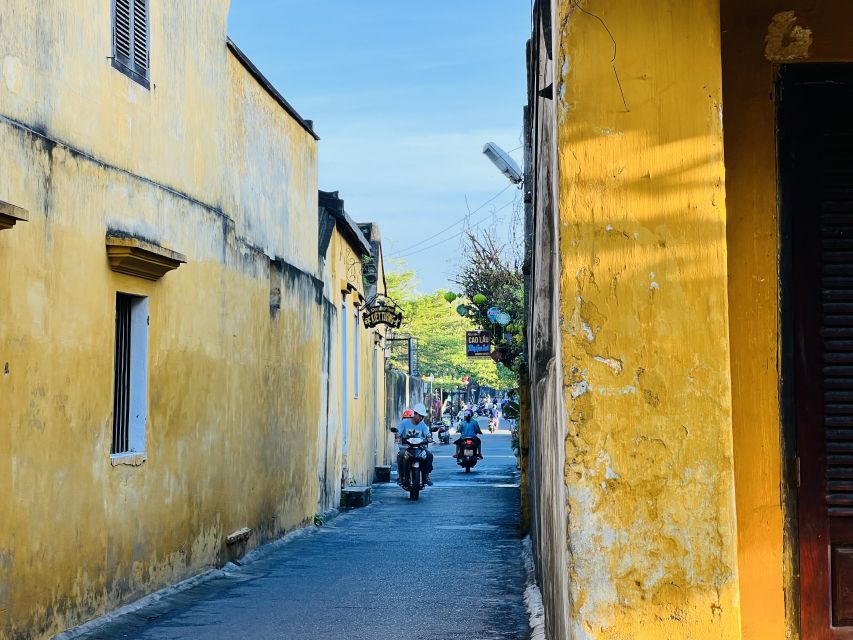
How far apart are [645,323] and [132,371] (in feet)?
21.9

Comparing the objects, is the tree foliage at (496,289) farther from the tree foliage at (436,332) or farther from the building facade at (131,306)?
the tree foliage at (436,332)

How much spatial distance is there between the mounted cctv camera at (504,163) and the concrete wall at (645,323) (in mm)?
13787

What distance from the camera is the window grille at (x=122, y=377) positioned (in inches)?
379

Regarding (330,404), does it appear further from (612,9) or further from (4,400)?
(612,9)

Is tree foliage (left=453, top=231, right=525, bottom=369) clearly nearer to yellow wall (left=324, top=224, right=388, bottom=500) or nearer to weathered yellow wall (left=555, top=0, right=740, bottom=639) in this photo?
yellow wall (left=324, top=224, right=388, bottom=500)

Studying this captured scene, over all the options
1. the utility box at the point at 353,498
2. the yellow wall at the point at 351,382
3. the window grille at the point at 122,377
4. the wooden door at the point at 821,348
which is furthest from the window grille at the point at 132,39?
the utility box at the point at 353,498

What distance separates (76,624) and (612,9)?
6.23m

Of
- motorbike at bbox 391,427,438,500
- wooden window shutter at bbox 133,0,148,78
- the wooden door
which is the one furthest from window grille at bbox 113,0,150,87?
motorbike at bbox 391,427,438,500

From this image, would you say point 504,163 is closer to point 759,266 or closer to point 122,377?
point 122,377

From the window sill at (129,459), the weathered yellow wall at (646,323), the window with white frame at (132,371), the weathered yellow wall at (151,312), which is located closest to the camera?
the weathered yellow wall at (646,323)

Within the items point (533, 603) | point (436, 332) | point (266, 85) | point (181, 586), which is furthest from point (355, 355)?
point (436, 332)

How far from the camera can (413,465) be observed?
21188 mm

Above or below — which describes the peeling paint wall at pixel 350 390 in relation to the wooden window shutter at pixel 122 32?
below

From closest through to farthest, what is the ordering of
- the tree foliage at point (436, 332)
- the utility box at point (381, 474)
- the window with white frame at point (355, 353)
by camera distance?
1. the window with white frame at point (355, 353)
2. the utility box at point (381, 474)
3. the tree foliage at point (436, 332)
